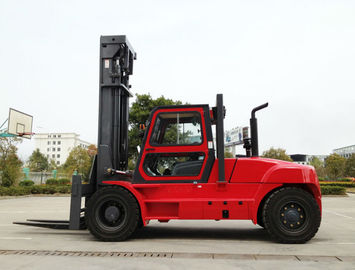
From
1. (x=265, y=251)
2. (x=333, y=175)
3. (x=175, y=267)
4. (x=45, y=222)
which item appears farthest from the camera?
(x=333, y=175)

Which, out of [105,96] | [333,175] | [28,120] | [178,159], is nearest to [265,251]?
[178,159]

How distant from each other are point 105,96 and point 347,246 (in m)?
5.63

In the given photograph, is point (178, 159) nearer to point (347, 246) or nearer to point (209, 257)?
point (209, 257)

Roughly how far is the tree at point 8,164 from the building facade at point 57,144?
9601 cm

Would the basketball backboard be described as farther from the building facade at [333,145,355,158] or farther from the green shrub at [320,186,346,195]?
the building facade at [333,145,355,158]

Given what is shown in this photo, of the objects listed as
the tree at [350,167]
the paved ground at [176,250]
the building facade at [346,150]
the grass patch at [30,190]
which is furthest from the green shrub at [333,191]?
the building facade at [346,150]

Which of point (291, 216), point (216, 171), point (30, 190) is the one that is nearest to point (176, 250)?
point (216, 171)

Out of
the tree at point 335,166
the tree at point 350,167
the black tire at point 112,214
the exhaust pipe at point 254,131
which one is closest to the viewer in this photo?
the black tire at point 112,214

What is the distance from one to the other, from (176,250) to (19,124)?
27.8 metres

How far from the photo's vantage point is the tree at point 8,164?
942 inches

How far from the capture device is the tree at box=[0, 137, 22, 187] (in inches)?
942

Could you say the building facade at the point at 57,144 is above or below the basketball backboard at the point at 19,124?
above

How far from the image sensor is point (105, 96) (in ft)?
22.6

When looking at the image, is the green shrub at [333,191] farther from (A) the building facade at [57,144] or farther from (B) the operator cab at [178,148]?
(A) the building facade at [57,144]
